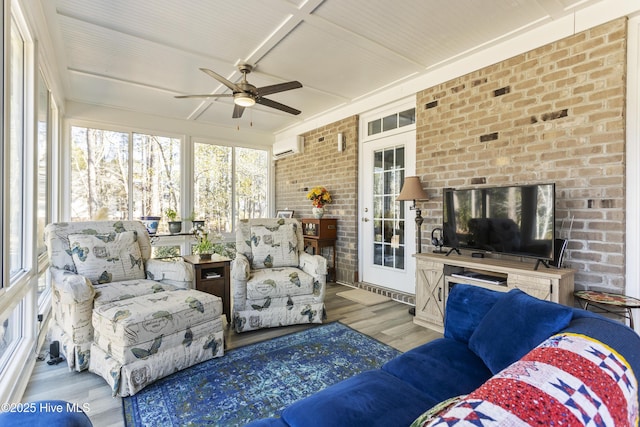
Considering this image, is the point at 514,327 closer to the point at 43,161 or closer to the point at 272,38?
the point at 272,38

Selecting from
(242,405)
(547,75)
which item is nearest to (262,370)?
(242,405)

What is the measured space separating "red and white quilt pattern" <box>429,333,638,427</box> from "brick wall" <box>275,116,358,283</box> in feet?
12.4

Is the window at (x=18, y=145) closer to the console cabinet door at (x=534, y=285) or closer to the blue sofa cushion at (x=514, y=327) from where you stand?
the blue sofa cushion at (x=514, y=327)

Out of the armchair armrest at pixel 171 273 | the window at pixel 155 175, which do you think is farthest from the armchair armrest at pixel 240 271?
the window at pixel 155 175

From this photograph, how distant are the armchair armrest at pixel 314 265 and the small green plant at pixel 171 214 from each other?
2.70 metres

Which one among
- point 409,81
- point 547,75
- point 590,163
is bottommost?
point 590,163

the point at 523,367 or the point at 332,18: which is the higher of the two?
the point at 332,18

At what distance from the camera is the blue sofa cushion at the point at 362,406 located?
100 centimetres

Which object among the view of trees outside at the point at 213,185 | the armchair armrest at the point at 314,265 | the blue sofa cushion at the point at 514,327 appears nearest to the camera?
the blue sofa cushion at the point at 514,327

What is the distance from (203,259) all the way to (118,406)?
4.65ft

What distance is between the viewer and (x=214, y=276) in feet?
9.81

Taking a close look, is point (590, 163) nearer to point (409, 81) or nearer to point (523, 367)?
point (409, 81)

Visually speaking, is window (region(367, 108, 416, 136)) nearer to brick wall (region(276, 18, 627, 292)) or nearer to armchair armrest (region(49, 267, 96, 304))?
brick wall (region(276, 18, 627, 292))

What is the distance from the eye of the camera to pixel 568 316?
1.15 m
